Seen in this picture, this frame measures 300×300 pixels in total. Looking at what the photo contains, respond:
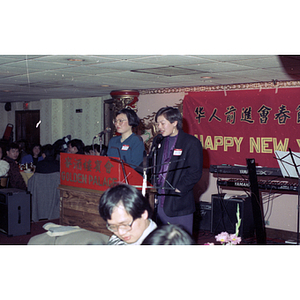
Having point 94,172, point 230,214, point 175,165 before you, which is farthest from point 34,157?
point 175,165

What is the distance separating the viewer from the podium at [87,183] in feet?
9.55

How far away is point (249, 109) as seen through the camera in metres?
5.11

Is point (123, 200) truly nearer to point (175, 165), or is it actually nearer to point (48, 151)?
point (175, 165)

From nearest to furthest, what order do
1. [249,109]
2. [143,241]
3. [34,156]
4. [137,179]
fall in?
[143,241] < [137,179] < [249,109] < [34,156]

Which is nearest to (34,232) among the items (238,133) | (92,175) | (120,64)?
(92,175)

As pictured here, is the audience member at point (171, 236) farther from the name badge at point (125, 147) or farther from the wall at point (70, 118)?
the wall at point (70, 118)

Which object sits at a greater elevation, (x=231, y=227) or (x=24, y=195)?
(x=24, y=195)

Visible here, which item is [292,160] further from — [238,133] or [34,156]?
[34,156]

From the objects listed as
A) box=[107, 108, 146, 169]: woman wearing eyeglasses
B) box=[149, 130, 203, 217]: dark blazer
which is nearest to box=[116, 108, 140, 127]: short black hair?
box=[107, 108, 146, 169]: woman wearing eyeglasses

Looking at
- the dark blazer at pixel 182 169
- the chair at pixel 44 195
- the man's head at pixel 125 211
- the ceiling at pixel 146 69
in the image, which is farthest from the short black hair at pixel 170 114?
the chair at pixel 44 195

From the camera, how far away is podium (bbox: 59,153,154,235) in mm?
2912

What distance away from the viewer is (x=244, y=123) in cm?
518

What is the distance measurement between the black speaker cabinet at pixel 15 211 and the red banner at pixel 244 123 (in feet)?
8.35

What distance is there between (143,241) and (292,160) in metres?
2.36
